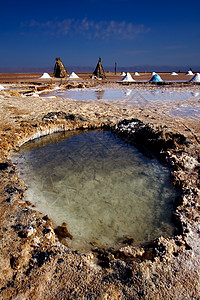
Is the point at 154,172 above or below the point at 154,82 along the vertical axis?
below

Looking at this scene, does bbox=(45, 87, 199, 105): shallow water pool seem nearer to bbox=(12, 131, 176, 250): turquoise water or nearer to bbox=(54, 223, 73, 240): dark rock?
bbox=(12, 131, 176, 250): turquoise water

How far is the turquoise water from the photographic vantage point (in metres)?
2.35

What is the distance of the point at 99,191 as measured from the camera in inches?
120

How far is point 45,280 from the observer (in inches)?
64.7

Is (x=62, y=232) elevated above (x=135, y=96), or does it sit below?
below

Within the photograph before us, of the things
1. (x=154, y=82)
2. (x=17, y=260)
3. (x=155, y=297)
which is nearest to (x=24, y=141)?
(x=17, y=260)

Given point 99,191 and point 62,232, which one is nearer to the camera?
point 62,232

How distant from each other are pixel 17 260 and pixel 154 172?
96.0 inches

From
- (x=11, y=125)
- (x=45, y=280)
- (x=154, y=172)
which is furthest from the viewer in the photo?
(x=11, y=125)

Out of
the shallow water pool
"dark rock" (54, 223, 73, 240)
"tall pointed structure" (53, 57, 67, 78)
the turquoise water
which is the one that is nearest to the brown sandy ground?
"dark rock" (54, 223, 73, 240)

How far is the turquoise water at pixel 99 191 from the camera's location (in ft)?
7.70

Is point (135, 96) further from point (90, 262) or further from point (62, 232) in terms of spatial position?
point (90, 262)

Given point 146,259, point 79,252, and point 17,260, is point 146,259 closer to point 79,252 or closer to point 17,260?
point 79,252

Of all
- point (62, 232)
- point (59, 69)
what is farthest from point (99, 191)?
point (59, 69)
